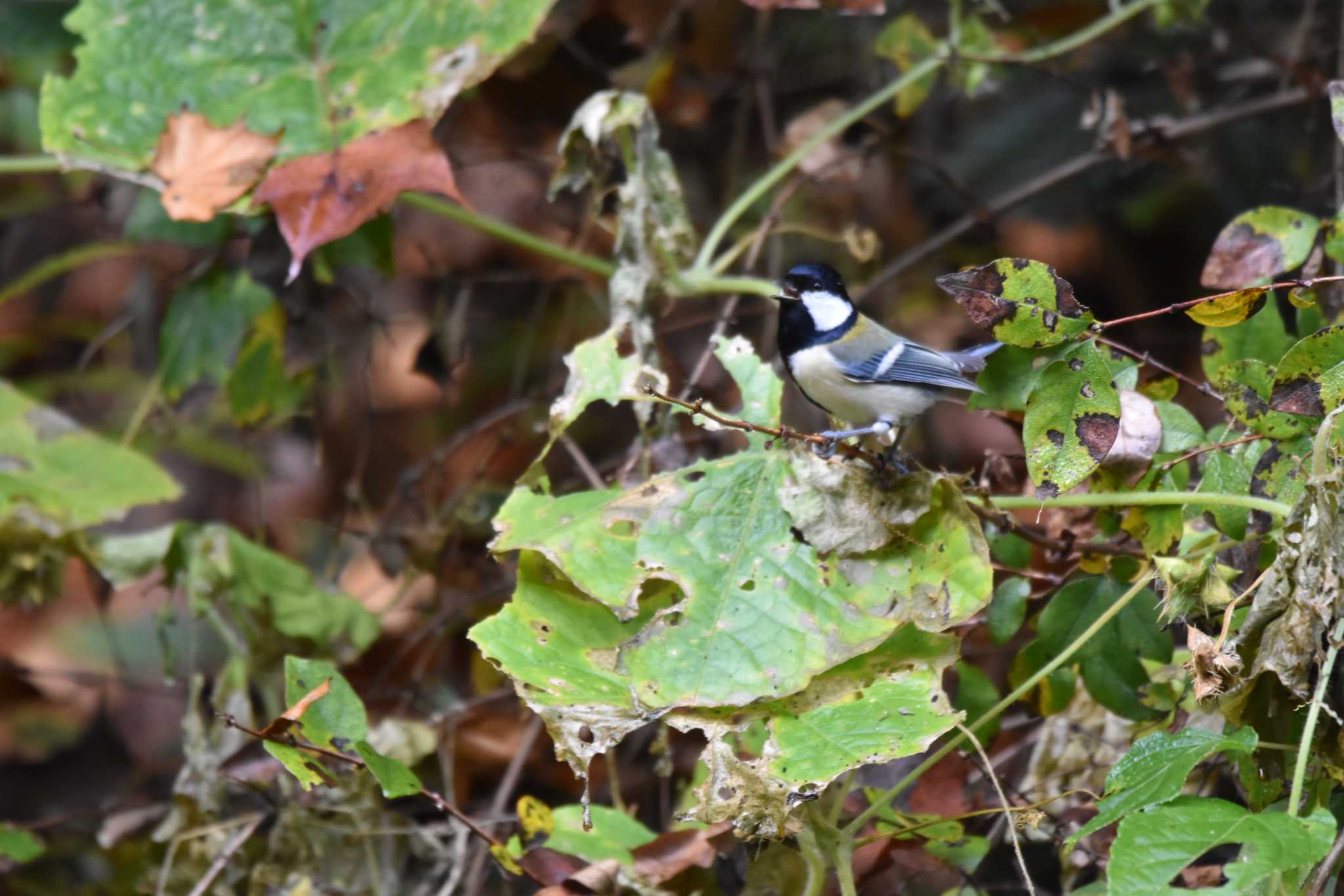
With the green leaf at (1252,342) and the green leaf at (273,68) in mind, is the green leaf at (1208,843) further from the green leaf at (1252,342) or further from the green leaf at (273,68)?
the green leaf at (273,68)

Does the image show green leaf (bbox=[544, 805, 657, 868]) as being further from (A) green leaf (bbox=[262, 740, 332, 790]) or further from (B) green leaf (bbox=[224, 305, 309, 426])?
(B) green leaf (bbox=[224, 305, 309, 426])

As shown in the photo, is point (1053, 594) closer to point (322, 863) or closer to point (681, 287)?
point (681, 287)

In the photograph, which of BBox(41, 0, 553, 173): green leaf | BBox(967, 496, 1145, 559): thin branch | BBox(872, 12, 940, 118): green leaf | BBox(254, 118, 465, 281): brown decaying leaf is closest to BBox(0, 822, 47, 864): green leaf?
BBox(254, 118, 465, 281): brown decaying leaf

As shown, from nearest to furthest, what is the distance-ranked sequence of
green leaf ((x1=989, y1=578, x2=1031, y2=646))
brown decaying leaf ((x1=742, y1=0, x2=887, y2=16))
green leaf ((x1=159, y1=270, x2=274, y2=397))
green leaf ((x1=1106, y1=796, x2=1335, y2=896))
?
green leaf ((x1=1106, y1=796, x2=1335, y2=896))
green leaf ((x1=989, y1=578, x2=1031, y2=646))
brown decaying leaf ((x1=742, y1=0, x2=887, y2=16))
green leaf ((x1=159, y1=270, x2=274, y2=397))

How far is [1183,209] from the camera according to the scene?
13.2 feet

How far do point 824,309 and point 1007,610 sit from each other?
0.74 metres

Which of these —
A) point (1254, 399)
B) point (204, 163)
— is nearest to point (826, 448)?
point (1254, 399)

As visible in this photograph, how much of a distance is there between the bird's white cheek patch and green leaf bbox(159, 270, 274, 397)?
4.14ft

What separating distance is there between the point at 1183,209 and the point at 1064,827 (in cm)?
268

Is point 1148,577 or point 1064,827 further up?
point 1148,577

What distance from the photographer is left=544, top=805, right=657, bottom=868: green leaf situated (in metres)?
2.04

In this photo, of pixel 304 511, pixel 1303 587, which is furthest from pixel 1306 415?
pixel 304 511

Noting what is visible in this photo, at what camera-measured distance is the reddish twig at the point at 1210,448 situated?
1678 mm

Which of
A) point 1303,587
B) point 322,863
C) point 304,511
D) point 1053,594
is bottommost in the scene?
point 304,511
